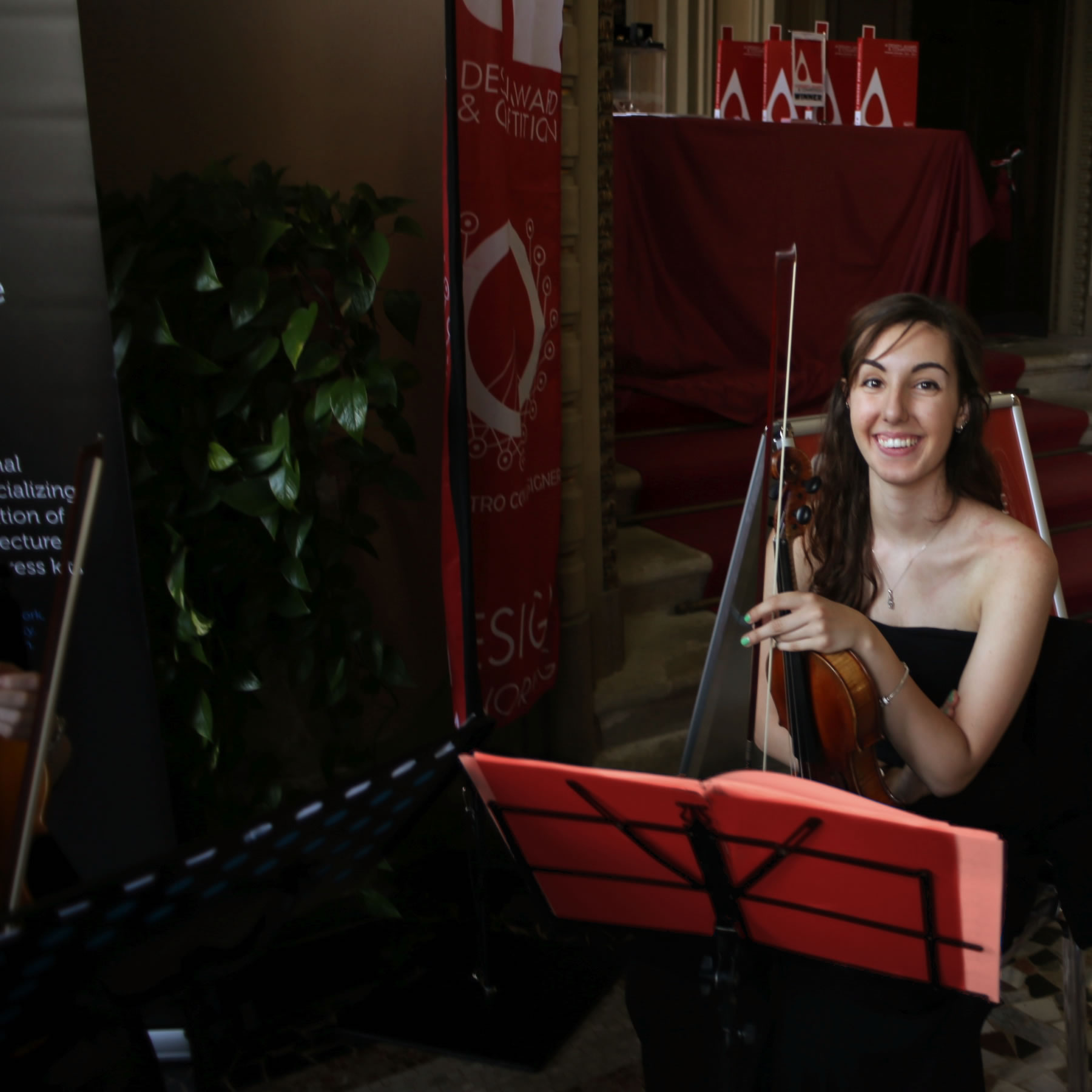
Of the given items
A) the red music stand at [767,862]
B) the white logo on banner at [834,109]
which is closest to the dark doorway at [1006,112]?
the white logo on banner at [834,109]

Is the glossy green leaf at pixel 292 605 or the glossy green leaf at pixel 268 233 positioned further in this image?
the glossy green leaf at pixel 292 605

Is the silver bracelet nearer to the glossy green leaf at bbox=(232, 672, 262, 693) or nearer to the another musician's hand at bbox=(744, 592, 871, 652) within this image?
the another musician's hand at bbox=(744, 592, 871, 652)

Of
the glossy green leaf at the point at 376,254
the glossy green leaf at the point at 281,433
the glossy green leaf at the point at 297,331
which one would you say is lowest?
the glossy green leaf at the point at 281,433

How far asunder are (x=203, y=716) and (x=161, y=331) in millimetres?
607

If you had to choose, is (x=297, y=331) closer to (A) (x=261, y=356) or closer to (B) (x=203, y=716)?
(A) (x=261, y=356)

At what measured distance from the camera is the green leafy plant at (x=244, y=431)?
63.5 inches

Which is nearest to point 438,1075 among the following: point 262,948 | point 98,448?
point 262,948

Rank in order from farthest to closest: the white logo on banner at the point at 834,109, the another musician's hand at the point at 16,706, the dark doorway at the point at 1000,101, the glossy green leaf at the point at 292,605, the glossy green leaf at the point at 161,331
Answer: the dark doorway at the point at 1000,101
the white logo on banner at the point at 834,109
the glossy green leaf at the point at 292,605
the glossy green leaf at the point at 161,331
the another musician's hand at the point at 16,706

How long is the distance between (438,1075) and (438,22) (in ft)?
6.44

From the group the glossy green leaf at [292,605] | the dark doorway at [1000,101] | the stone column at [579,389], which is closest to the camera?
the glossy green leaf at [292,605]

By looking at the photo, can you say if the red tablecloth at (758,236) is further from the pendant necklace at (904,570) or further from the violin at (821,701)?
the violin at (821,701)

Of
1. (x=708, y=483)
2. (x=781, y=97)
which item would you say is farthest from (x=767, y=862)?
(x=781, y=97)

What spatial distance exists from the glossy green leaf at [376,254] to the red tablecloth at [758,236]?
5.17 feet

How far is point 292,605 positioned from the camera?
1728 millimetres
